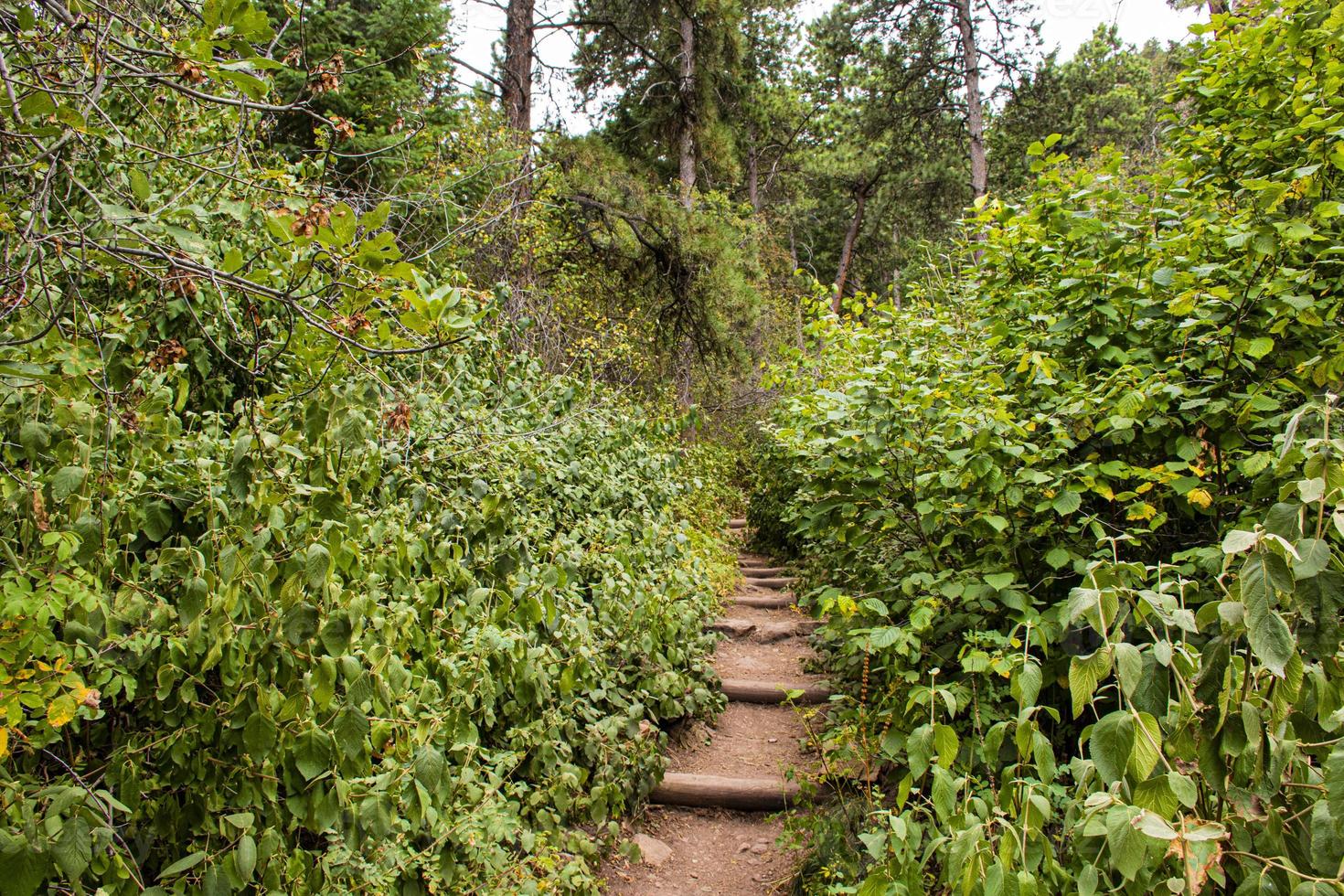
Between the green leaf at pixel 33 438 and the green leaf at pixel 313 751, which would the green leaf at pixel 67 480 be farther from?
the green leaf at pixel 313 751

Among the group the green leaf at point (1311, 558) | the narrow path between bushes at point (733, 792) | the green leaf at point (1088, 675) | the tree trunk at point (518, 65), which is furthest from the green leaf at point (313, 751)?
the tree trunk at point (518, 65)

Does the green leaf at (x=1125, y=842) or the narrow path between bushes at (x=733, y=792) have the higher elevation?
the green leaf at (x=1125, y=842)

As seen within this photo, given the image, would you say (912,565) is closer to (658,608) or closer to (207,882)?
(658,608)

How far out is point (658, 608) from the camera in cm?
495

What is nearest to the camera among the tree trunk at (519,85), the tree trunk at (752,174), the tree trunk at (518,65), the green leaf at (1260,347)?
the green leaf at (1260,347)

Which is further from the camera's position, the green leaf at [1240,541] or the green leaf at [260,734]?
the green leaf at [260,734]

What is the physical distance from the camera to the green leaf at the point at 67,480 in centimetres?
184

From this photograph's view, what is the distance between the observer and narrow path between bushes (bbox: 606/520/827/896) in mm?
3713

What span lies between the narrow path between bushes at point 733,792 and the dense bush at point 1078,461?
1.64 ft

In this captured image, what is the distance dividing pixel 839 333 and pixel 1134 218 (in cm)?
158

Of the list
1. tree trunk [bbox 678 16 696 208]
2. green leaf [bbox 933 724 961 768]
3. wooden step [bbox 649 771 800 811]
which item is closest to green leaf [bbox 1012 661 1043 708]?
green leaf [bbox 933 724 961 768]

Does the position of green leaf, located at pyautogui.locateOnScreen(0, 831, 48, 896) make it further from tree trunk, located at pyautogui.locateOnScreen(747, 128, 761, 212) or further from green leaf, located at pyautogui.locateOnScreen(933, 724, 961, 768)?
tree trunk, located at pyautogui.locateOnScreen(747, 128, 761, 212)

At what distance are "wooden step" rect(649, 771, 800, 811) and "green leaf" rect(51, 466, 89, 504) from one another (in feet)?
11.2

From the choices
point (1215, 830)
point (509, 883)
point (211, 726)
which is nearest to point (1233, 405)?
point (1215, 830)
